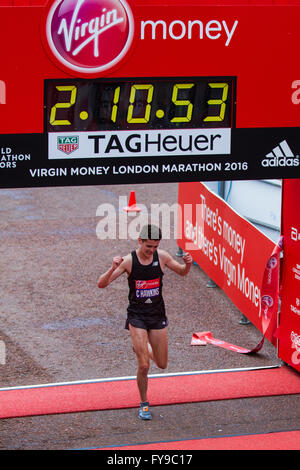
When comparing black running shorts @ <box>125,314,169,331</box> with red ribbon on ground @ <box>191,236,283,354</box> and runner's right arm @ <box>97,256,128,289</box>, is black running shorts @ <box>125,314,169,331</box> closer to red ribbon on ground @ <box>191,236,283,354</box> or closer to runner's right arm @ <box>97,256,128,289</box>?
runner's right arm @ <box>97,256,128,289</box>

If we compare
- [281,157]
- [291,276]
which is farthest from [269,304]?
[281,157]

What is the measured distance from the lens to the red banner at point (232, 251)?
11.7 m

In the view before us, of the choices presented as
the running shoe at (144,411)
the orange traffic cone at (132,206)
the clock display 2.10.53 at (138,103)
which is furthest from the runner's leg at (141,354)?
the orange traffic cone at (132,206)

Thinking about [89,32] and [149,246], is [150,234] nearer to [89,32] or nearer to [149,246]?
[149,246]

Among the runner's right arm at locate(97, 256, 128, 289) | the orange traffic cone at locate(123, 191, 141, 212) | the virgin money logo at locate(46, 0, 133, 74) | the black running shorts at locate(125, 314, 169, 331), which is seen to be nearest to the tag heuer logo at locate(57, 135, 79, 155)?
the virgin money logo at locate(46, 0, 133, 74)

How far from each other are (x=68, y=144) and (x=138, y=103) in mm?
806

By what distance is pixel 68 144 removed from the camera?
8703 mm

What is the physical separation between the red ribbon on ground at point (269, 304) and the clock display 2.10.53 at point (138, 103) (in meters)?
2.71

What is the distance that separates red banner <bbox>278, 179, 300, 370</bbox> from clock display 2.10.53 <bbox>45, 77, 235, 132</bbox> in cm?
210

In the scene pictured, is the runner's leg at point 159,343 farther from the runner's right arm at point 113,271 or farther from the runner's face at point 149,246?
the runner's face at point 149,246

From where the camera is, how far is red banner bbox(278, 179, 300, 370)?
10.8 m

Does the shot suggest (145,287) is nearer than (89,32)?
No

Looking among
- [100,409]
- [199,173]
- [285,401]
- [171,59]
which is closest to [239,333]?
[285,401]

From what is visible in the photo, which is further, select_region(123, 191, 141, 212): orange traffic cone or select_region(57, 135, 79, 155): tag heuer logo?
select_region(123, 191, 141, 212): orange traffic cone
